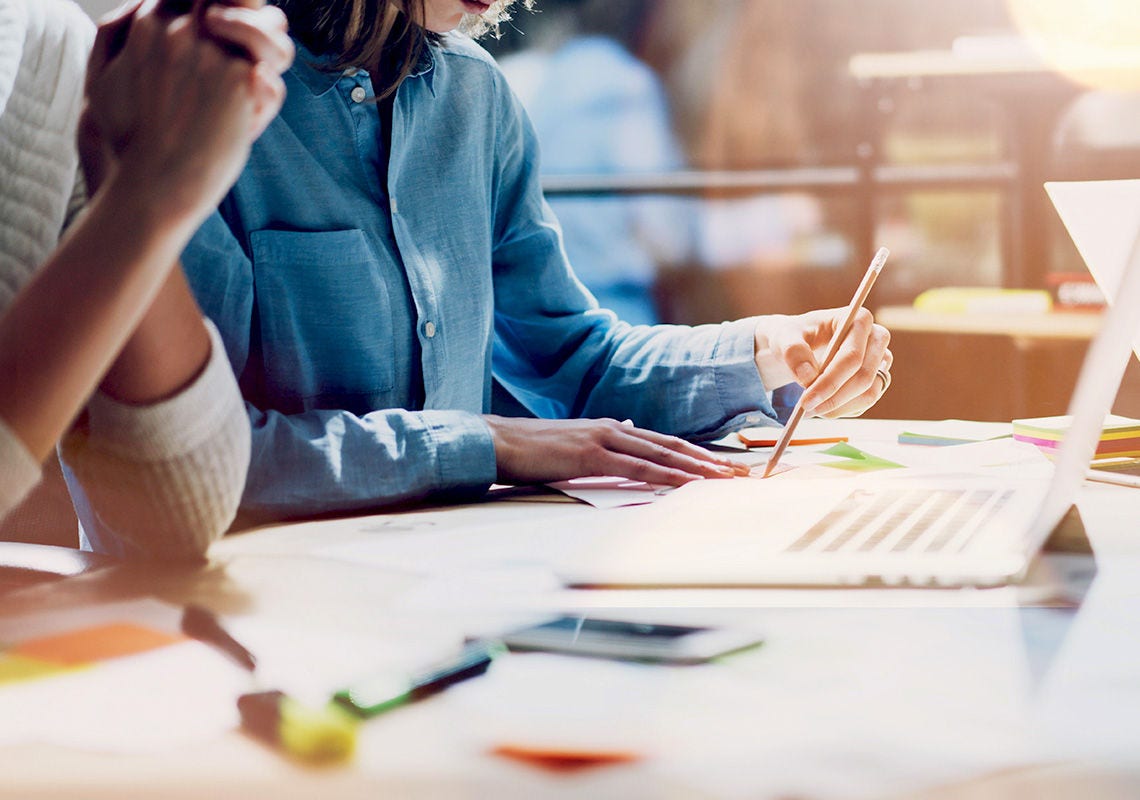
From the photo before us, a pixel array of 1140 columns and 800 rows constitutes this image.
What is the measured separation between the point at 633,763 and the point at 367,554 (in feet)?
1.13

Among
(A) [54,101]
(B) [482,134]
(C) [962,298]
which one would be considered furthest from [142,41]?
(C) [962,298]

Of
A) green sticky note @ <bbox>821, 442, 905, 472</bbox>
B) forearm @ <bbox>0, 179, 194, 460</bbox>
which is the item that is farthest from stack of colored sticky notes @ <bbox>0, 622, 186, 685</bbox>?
green sticky note @ <bbox>821, 442, 905, 472</bbox>

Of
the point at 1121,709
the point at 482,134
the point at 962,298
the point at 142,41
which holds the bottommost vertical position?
the point at 962,298

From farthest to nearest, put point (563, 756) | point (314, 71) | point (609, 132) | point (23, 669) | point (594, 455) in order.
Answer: point (609, 132)
point (314, 71)
point (594, 455)
point (23, 669)
point (563, 756)

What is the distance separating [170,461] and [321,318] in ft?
1.09

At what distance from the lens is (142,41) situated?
1.78 feet

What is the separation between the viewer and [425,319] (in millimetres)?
1066

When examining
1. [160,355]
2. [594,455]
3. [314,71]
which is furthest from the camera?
[314,71]

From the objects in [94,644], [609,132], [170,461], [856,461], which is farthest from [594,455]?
[609,132]

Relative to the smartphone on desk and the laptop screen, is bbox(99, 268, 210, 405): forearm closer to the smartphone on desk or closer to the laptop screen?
the smartphone on desk

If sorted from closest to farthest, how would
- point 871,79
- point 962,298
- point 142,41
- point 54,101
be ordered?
point 142,41 → point 54,101 → point 962,298 → point 871,79

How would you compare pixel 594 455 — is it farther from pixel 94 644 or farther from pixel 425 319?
pixel 94 644

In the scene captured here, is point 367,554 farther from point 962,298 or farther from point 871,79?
point 871,79

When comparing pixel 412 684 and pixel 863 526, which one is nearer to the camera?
pixel 412 684
